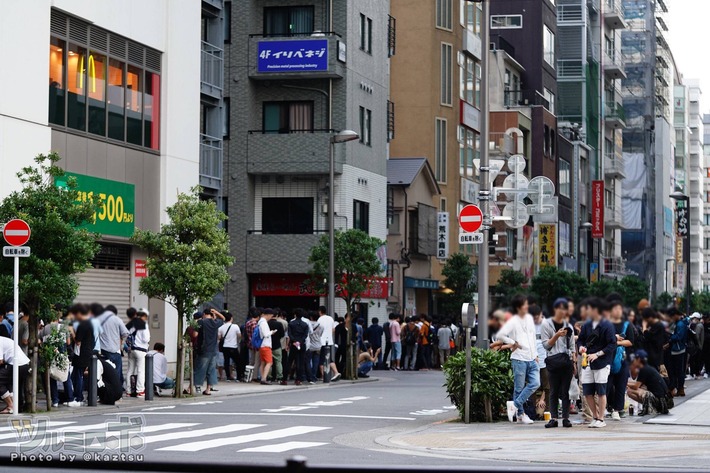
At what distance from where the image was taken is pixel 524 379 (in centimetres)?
1908

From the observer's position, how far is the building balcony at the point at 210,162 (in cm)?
4534

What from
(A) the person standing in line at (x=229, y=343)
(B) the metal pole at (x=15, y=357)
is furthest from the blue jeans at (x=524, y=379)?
(A) the person standing in line at (x=229, y=343)

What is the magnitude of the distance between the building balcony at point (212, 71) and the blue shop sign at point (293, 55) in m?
6.58

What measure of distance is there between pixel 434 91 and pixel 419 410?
40114 mm

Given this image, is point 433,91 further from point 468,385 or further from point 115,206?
point 115,206

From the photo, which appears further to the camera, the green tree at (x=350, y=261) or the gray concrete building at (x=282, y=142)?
the gray concrete building at (x=282, y=142)

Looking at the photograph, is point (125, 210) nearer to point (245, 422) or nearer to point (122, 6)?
point (122, 6)

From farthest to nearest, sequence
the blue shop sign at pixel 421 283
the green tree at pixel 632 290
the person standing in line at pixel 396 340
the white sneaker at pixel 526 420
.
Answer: the blue shop sign at pixel 421 283 → the person standing in line at pixel 396 340 → the white sneaker at pixel 526 420 → the green tree at pixel 632 290

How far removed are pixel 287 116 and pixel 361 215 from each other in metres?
5.59

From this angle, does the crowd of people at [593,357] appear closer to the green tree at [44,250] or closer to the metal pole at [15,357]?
the green tree at [44,250]

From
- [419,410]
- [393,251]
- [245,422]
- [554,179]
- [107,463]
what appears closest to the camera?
[107,463]

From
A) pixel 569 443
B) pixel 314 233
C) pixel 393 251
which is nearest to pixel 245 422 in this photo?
pixel 569 443

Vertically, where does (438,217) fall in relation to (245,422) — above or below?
above

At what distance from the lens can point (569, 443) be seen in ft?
56.4
